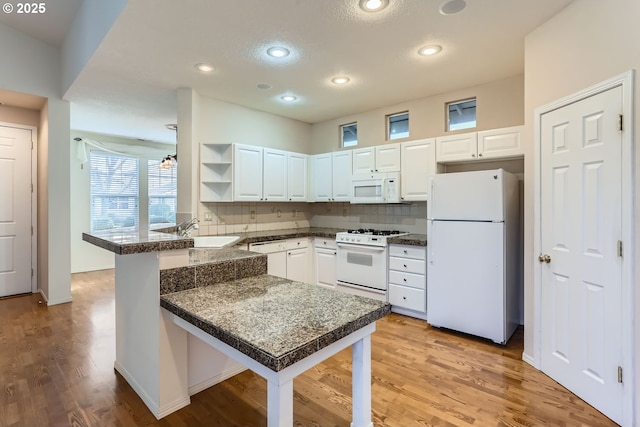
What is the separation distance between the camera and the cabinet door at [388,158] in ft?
13.3

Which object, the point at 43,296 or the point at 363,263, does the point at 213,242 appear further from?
the point at 43,296

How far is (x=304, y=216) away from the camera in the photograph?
214 inches

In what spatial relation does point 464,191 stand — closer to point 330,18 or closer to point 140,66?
point 330,18

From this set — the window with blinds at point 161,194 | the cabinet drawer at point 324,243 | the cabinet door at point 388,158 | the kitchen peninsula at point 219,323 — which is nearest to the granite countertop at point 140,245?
the kitchen peninsula at point 219,323

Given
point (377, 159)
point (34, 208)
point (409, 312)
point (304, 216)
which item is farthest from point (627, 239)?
point (34, 208)

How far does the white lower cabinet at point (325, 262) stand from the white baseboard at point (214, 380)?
Answer: 2.12m

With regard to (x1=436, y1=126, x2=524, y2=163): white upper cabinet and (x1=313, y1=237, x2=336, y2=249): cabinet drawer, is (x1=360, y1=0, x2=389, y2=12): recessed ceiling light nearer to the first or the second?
(x1=436, y1=126, x2=524, y2=163): white upper cabinet

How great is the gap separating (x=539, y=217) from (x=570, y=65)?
1.07 metres

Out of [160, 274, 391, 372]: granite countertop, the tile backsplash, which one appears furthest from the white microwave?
[160, 274, 391, 372]: granite countertop

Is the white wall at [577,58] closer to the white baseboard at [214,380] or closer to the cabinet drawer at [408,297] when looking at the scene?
the cabinet drawer at [408,297]

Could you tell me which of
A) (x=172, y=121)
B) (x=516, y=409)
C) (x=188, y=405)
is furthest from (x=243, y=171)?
(x=516, y=409)

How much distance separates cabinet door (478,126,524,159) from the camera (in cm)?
323

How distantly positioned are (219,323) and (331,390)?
1234 millimetres

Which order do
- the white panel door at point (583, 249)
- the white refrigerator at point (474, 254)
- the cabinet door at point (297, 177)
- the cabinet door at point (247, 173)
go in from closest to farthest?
the white panel door at point (583, 249) → the white refrigerator at point (474, 254) → the cabinet door at point (247, 173) → the cabinet door at point (297, 177)
